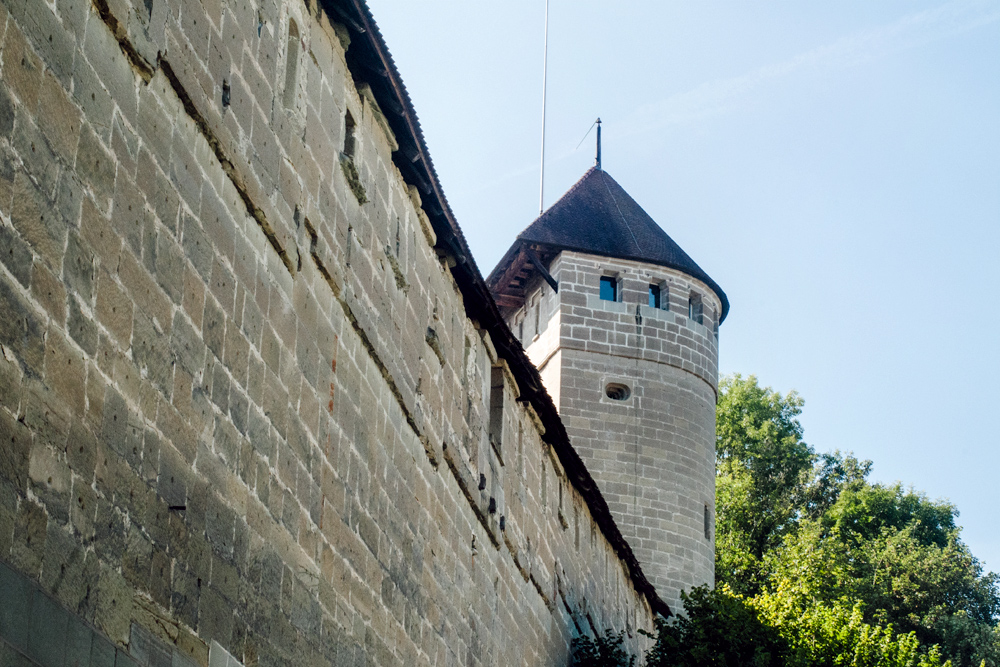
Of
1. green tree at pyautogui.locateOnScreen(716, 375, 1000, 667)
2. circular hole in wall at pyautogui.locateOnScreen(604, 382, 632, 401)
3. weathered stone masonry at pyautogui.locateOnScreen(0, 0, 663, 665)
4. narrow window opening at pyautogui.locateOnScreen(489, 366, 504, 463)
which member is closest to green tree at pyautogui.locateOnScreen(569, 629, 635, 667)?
narrow window opening at pyautogui.locateOnScreen(489, 366, 504, 463)

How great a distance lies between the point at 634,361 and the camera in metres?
23.4

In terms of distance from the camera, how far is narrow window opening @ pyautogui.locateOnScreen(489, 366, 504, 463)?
1296 cm

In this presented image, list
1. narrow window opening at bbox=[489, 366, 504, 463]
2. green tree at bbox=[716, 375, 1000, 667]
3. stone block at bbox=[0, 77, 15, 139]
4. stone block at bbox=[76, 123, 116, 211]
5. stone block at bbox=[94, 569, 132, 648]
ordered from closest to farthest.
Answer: stone block at bbox=[0, 77, 15, 139], stone block at bbox=[94, 569, 132, 648], stone block at bbox=[76, 123, 116, 211], narrow window opening at bbox=[489, 366, 504, 463], green tree at bbox=[716, 375, 1000, 667]

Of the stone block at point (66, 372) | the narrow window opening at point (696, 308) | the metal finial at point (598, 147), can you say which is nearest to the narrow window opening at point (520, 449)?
the stone block at point (66, 372)

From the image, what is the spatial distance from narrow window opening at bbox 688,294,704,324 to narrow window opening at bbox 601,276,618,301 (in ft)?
4.05

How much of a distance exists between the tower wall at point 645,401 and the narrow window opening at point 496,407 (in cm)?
926

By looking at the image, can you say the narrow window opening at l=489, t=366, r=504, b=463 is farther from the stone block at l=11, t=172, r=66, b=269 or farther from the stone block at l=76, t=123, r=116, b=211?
the stone block at l=11, t=172, r=66, b=269

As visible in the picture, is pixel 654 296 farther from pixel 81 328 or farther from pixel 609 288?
pixel 81 328

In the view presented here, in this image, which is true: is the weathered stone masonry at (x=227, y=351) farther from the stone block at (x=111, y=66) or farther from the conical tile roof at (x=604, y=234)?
the conical tile roof at (x=604, y=234)

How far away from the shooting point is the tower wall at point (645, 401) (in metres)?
22.3

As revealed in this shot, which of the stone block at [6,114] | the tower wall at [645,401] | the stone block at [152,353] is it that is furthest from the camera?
the tower wall at [645,401]

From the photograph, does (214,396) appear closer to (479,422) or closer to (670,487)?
(479,422)

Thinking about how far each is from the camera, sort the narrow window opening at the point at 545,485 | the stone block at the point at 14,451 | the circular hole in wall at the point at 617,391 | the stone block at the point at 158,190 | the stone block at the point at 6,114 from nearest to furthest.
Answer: the stone block at the point at 14,451
the stone block at the point at 6,114
the stone block at the point at 158,190
the narrow window opening at the point at 545,485
the circular hole in wall at the point at 617,391

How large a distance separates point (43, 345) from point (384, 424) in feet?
14.0
